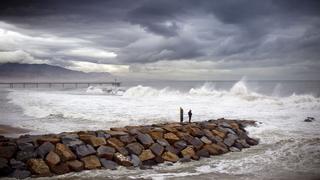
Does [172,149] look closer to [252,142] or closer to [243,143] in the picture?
[243,143]

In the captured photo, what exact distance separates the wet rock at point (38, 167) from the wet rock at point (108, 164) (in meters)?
1.30

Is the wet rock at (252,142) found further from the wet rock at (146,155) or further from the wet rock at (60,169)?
the wet rock at (60,169)

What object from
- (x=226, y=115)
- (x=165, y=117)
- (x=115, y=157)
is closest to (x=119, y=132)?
(x=115, y=157)

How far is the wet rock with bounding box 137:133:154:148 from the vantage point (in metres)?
9.84

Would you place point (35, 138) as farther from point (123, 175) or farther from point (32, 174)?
point (123, 175)

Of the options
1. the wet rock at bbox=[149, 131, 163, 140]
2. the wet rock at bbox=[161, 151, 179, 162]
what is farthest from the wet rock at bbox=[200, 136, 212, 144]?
the wet rock at bbox=[161, 151, 179, 162]

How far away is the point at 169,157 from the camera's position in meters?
9.43

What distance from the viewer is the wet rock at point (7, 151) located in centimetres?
840

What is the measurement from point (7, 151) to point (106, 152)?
2.38m

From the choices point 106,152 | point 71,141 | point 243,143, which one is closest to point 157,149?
point 106,152

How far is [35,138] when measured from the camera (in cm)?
930

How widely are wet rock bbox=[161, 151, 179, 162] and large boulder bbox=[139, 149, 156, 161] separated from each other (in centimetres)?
30

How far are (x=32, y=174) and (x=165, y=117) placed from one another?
11.1 meters

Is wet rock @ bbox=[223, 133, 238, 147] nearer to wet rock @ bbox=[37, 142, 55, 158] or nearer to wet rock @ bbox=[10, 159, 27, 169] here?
wet rock @ bbox=[37, 142, 55, 158]
